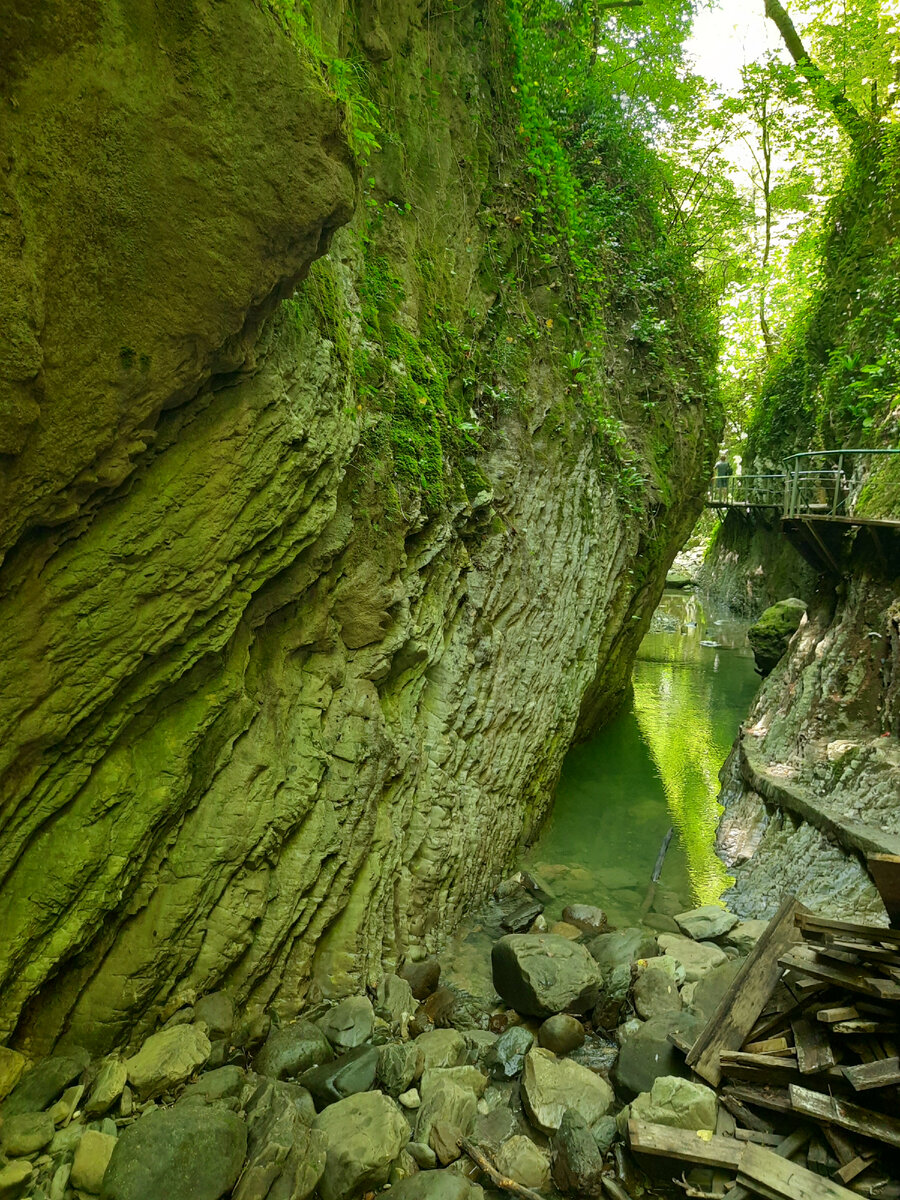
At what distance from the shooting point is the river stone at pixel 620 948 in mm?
6602

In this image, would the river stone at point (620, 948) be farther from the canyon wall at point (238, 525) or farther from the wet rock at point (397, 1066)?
the wet rock at point (397, 1066)

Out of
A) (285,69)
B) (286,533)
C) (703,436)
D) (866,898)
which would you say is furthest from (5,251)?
(703,436)

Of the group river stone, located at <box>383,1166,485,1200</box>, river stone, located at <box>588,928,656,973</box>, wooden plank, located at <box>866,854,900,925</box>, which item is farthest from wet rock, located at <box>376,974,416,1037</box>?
wooden plank, located at <box>866,854,900,925</box>

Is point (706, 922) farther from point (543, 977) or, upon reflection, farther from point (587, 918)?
point (543, 977)

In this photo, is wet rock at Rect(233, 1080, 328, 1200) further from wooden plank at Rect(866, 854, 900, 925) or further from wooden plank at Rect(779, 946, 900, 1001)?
wooden plank at Rect(866, 854, 900, 925)

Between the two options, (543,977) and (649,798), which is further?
(649,798)

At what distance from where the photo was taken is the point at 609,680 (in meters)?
14.1

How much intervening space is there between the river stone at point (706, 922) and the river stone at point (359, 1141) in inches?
179

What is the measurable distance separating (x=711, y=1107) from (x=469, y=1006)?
7.12 feet

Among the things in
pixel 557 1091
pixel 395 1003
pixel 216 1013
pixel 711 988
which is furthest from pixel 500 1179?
pixel 711 988

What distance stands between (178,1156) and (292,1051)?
119 cm

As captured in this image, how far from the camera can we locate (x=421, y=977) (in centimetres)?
589

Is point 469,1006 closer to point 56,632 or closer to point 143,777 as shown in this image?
point 143,777

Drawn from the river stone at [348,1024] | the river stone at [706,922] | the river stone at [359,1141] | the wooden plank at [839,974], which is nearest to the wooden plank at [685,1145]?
the wooden plank at [839,974]
